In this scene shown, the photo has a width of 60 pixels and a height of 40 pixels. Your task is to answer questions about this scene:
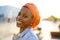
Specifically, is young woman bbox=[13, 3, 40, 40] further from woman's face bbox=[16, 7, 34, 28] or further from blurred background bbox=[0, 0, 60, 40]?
blurred background bbox=[0, 0, 60, 40]

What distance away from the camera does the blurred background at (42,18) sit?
1.08m

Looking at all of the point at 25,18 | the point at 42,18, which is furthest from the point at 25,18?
the point at 42,18

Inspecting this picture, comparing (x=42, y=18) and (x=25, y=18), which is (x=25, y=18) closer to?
(x=25, y=18)

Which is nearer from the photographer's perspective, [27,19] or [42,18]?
[27,19]

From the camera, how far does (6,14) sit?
1.09 meters

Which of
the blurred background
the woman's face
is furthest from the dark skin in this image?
the blurred background

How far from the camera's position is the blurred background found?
108 centimetres

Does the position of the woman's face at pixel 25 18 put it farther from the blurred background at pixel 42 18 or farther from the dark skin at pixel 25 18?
the blurred background at pixel 42 18

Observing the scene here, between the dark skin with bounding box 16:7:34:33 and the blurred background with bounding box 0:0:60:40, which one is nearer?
the dark skin with bounding box 16:7:34:33

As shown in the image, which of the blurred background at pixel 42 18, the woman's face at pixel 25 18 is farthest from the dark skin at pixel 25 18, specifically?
the blurred background at pixel 42 18

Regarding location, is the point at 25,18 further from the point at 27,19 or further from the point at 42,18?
the point at 42,18

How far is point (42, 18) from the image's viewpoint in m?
1.12

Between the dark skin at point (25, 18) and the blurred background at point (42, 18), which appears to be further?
the blurred background at point (42, 18)

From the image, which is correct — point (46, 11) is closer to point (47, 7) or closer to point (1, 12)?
point (47, 7)
